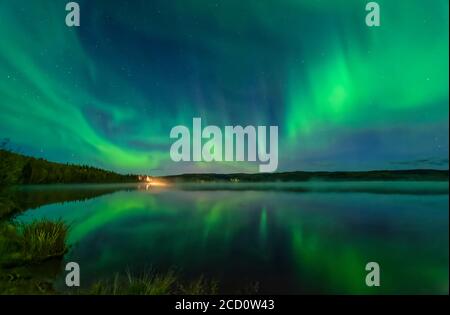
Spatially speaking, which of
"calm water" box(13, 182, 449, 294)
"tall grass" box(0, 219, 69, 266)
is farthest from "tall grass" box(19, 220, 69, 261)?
"calm water" box(13, 182, 449, 294)

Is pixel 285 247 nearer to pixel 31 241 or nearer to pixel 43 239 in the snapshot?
pixel 43 239

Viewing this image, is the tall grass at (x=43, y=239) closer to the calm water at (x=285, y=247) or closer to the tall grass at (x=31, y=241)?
the tall grass at (x=31, y=241)

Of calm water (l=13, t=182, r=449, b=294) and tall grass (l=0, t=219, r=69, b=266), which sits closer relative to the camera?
tall grass (l=0, t=219, r=69, b=266)

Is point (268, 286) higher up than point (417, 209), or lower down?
lower down

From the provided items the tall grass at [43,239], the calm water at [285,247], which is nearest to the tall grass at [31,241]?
the tall grass at [43,239]

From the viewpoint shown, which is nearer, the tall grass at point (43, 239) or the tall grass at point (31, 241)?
the tall grass at point (31, 241)

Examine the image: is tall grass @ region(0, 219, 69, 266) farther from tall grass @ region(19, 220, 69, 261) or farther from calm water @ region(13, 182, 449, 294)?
calm water @ region(13, 182, 449, 294)

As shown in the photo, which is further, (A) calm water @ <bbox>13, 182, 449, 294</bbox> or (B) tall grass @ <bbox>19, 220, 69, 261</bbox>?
(B) tall grass @ <bbox>19, 220, 69, 261</bbox>

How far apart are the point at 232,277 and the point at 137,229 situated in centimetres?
737
